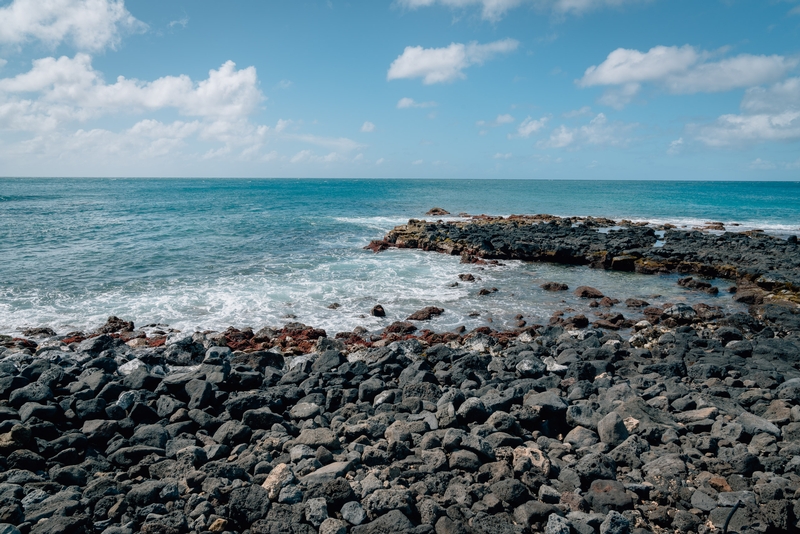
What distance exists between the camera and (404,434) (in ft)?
21.7

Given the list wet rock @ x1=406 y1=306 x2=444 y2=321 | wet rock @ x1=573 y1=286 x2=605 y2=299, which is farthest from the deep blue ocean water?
wet rock @ x1=573 y1=286 x2=605 y2=299

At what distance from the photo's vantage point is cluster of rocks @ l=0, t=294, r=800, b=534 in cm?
493

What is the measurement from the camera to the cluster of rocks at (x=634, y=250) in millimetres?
19103

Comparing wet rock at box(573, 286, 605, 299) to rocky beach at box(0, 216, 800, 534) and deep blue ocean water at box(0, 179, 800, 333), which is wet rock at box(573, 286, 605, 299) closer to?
deep blue ocean water at box(0, 179, 800, 333)

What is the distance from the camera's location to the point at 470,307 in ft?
52.4

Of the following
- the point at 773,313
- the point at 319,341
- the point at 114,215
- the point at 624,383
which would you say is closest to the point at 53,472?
the point at 319,341

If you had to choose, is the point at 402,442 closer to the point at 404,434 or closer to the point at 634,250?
the point at 404,434

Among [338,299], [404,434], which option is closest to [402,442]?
[404,434]

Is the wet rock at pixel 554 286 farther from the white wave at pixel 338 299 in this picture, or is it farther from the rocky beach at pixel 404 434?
the rocky beach at pixel 404 434

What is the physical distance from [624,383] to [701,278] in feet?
48.2

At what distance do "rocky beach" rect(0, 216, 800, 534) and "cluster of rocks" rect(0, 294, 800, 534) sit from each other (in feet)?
0.09

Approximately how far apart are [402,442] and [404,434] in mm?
326

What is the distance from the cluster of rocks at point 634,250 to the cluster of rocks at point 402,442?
10.4 m

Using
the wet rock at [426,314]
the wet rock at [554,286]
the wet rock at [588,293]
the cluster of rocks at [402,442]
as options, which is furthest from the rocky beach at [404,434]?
the wet rock at [554,286]
